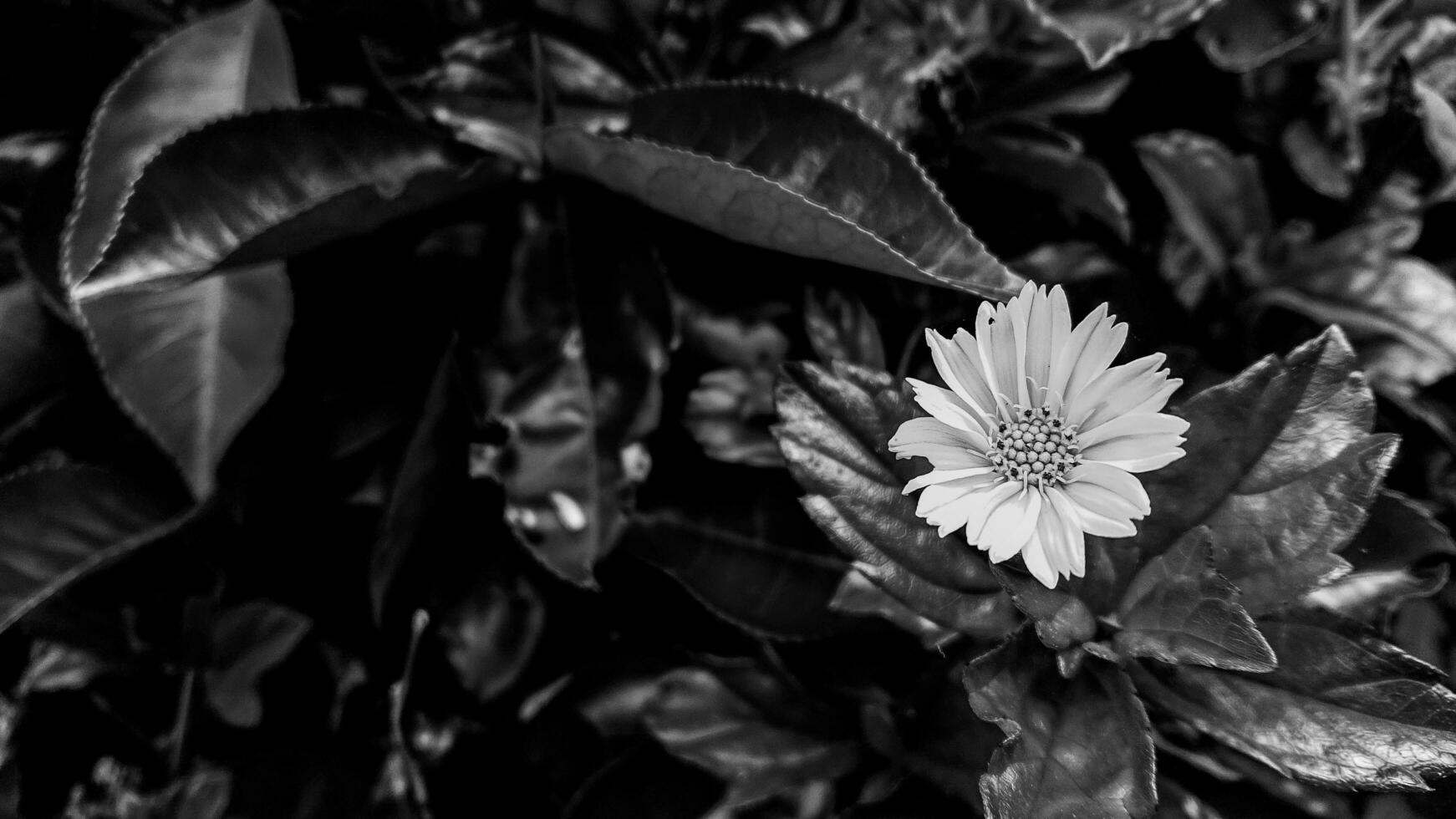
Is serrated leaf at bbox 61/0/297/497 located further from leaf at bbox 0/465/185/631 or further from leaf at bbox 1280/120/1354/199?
leaf at bbox 1280/120/1354/199

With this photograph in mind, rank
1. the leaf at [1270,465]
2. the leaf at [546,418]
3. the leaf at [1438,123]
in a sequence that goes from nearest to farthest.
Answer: the leaf at [1270,465] → the leaf at [546,418] → the leaf at [1438,123]

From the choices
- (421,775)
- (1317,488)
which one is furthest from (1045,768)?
(421,775)

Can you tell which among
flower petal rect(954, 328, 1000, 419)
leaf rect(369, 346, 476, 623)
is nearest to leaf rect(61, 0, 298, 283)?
leaf rect(369, 346, 476, 623)

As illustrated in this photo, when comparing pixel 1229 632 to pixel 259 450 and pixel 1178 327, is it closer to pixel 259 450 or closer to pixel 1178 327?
pixel 1178 327

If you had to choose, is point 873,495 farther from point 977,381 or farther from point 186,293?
point 186,293

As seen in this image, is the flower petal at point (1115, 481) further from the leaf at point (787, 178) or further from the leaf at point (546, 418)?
the leaf at point (546, 418)

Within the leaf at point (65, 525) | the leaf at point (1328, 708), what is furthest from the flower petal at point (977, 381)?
the leaf at point (65, 525)
